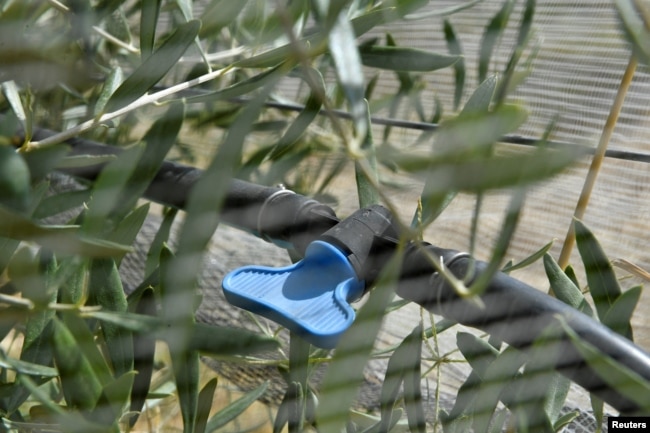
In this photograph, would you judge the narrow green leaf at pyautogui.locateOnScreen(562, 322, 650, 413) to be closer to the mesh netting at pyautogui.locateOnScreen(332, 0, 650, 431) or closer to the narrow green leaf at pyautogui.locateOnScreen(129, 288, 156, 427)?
the narrow green leaf at pyautogui.locateOnScreen(129, 288, 156, 427)

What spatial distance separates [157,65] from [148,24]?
6 centimetres

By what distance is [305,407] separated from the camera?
35cm

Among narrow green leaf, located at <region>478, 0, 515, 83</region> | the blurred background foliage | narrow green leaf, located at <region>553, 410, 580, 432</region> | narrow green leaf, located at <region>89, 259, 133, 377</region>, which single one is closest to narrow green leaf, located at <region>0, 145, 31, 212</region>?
the blurred background foliage

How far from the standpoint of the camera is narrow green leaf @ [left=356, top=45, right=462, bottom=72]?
0.37 m

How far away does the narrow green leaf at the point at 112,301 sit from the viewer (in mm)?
293

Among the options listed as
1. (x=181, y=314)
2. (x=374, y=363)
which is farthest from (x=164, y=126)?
(x=374, y=363)

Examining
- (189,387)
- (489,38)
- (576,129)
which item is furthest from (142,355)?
(576,129)

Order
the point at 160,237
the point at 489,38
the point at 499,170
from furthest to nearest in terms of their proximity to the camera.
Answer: the point at 489,38 < the point at 160,237 < the point at 499,170

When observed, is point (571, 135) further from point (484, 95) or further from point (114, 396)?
→ point (114, 396)

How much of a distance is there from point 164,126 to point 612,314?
0.52 ft

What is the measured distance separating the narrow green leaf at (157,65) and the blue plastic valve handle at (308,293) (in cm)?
8

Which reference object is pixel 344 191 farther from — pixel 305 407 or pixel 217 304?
pixel 305 407

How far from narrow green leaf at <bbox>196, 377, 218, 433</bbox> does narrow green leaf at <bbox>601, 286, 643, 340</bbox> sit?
0.14 meters

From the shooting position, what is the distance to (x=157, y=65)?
27 centimetres
